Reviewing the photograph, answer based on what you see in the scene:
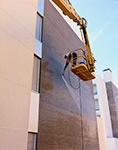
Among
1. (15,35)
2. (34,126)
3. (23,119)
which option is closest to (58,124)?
(34,126)

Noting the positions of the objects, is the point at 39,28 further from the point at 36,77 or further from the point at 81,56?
the point at 36,77

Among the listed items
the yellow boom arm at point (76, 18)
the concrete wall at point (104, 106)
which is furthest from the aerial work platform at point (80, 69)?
the concrete wall at point (104, 106)

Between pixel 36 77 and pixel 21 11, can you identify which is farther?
pixel 36 77

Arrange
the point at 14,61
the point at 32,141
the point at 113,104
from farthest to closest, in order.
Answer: the point at 113,104 < the point at 32,141 < the point at 14,61

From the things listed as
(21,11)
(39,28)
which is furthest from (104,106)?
(21,11)

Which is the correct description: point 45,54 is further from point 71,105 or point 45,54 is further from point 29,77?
point 71,105

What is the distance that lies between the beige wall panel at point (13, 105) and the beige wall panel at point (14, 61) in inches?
11.2

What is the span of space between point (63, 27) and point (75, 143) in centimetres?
825

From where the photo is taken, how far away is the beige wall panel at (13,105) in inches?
194

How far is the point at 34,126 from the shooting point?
21.5 ft

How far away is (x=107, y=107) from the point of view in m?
29.6

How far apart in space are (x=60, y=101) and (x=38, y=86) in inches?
82.0

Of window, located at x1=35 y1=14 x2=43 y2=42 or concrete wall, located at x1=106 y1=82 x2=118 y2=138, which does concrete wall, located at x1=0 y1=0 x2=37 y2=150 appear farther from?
concrete wall, located at x1=106 y1=82 x2=118 y2=138

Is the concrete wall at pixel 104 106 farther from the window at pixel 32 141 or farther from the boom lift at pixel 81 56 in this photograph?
the window at pixel 32 141
